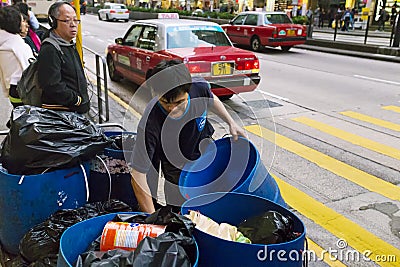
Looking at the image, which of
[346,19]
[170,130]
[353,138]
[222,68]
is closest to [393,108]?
[353,138]

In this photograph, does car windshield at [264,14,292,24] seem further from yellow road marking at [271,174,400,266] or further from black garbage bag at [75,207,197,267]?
black garbage bag at [75,207,197,267]

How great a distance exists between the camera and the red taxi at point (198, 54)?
22.2ft

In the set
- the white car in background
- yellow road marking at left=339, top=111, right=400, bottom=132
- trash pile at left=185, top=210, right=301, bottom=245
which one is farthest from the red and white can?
the white car in background

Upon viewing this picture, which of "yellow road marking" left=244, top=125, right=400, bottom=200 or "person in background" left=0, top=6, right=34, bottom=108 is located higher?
"person in background" left=0, top=6, right=34, bottom=108

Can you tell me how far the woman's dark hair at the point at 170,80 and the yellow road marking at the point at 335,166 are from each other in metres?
2.92

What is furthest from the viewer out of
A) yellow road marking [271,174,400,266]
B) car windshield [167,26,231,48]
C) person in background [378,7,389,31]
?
person in background [378,7,389,31]

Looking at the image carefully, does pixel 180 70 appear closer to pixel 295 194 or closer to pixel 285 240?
pixel 285 240

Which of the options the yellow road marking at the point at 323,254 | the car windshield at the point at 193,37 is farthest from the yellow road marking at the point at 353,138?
the yellow road marking at the point at 323,254

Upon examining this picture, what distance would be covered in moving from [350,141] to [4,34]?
466 cm

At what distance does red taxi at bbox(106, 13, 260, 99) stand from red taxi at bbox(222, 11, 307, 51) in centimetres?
789

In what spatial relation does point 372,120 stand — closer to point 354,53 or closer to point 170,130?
point 170,130

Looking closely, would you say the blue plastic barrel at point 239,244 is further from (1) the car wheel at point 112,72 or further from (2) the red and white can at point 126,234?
(1) the car wheel at point 112,72

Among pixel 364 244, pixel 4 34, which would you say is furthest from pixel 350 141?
pixel 4 34

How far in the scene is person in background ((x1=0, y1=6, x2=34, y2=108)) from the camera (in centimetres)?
387
